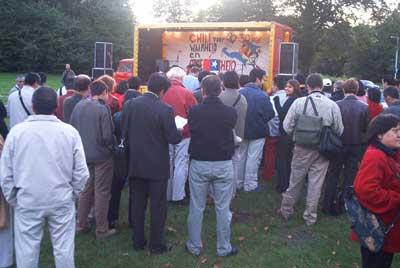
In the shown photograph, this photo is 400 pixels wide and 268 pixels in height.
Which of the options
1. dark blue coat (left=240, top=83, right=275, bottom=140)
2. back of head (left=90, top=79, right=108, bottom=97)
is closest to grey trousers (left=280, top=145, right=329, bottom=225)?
dark blue coat (left=240, top=83, right=275, bottom=140)

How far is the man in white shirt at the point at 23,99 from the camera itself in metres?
7.58

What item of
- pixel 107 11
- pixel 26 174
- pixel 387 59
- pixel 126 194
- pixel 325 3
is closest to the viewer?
pixel 26 174

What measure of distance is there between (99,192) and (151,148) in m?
0.96

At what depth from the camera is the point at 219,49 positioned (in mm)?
14594

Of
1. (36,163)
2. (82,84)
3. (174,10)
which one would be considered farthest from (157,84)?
(174,10)

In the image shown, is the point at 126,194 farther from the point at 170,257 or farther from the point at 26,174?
the point at 26,174

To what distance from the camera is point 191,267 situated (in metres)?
4.95

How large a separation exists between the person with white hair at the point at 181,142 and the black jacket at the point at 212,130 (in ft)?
5.13

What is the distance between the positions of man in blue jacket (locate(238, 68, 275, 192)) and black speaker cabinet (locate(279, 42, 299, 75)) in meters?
4.21

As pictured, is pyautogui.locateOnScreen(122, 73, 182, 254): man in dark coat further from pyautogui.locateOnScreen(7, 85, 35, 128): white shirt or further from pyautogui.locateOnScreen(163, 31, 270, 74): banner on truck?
pyautogui.locateOnScreen(163, 31, 270, 74): banner on truck

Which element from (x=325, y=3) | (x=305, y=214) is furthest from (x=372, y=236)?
(x=325, y=3)

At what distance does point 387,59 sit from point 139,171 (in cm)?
5619

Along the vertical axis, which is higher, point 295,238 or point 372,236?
point 372,236

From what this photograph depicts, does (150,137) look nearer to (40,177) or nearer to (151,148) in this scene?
(151,148)
